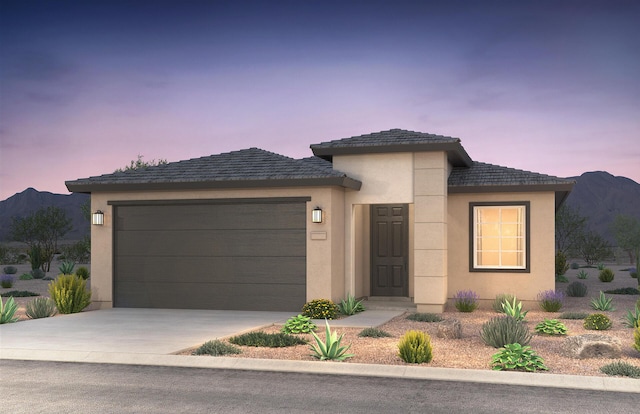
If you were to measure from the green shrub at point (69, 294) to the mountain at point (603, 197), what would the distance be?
11715 cm

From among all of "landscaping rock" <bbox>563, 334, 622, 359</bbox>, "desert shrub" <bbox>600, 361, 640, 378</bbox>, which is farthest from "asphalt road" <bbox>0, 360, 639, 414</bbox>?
"landscaping rock" <bbox>563, 334, 622, 359</bbox>

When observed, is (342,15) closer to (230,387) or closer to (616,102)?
(230,387)

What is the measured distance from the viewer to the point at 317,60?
2334cm

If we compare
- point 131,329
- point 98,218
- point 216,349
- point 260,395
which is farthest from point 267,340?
point 98,218

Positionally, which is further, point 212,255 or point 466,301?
point 212,255

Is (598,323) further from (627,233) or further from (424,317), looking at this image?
(627,233)

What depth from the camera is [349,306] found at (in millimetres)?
16047

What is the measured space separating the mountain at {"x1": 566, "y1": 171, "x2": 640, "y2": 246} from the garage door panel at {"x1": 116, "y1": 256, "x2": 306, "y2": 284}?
114924mm

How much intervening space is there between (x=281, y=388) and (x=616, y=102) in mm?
32630

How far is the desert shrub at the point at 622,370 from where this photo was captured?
9000 millimetres

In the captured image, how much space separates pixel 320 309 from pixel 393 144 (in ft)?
14.7

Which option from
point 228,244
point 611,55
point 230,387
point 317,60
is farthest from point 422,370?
point 611,55

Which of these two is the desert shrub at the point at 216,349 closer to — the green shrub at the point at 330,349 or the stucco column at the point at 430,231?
the green shrub at the point at 330,349

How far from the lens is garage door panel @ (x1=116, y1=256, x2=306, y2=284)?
662 inches
